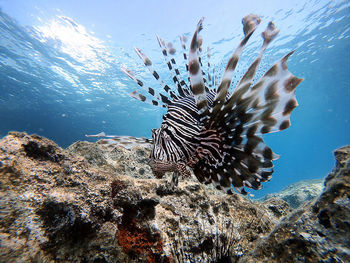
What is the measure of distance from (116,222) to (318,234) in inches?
61.4

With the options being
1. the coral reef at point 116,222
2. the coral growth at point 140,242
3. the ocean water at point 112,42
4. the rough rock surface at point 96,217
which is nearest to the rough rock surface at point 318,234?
the coral reef at point 116,222

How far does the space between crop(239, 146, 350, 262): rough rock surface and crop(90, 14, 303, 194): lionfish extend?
2.00ft

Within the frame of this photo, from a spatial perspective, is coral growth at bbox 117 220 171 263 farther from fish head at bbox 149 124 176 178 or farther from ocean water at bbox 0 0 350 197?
ocean water at bbox 0 0 350 197

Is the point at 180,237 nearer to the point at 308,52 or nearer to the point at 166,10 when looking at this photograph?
the point at 166,10

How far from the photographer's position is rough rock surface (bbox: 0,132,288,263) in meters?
1.05

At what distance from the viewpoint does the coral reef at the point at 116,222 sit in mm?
1070

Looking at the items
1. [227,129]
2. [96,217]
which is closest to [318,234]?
[227,129]

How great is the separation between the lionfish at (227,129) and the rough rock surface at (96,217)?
371 millimetres

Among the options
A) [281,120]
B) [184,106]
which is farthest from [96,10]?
[281,120]

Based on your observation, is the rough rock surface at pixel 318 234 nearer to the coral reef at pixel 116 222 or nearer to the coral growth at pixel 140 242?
the coral reef at pixel 116 222

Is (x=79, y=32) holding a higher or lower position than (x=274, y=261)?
higher

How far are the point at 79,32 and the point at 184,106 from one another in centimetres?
1844

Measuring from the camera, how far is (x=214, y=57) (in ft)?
64.7

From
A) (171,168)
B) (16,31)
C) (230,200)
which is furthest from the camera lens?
(16,31)
